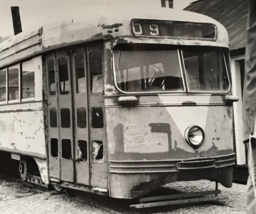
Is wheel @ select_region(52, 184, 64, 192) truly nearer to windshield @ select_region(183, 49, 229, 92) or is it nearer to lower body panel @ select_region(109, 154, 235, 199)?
lower body panel @ select_region(109, 154, 235, 199)

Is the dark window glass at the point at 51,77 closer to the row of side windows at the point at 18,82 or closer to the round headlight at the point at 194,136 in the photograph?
the row of side windows at the point at 18,82

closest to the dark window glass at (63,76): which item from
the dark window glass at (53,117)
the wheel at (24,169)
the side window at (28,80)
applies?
the dark window glass at (53,117)

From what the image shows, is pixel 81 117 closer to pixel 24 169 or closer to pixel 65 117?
pixel 65 117

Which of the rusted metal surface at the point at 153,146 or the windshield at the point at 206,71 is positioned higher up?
the windshield at the point at 206,71

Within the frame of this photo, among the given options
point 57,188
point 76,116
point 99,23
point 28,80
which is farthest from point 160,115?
point 28,80

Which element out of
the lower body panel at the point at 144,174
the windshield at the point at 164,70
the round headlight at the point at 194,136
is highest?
the windshield at the point at 164,70

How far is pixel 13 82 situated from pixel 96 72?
9.77ft

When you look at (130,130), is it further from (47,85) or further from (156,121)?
(47,85)

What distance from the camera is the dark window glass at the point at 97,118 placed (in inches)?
234

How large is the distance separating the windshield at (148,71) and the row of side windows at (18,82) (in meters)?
2.13

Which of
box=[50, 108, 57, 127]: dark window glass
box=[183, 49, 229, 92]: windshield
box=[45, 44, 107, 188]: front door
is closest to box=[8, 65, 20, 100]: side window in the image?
box=[45, 44, 107, 188]: front door

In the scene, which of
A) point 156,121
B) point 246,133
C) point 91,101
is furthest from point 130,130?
point 246,133

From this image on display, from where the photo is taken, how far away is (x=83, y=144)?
20.4ft

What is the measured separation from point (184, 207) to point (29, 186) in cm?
349
